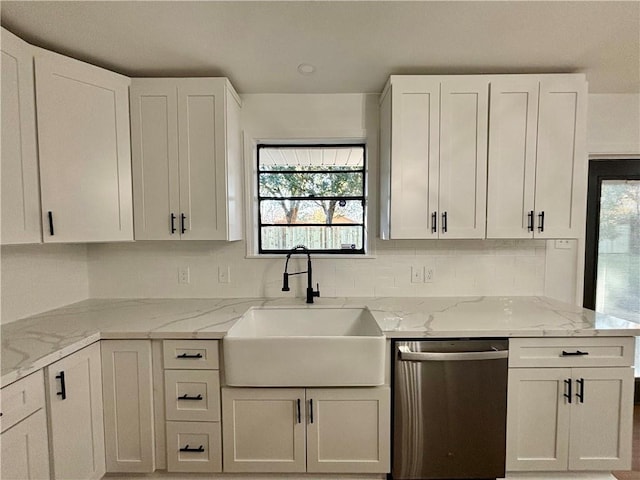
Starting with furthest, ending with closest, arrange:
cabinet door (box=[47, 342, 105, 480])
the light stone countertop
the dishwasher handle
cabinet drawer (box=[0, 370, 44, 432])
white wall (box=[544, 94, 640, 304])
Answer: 1. white wall (box=[544, 94, 640, 304])
2. the dishwasher handle
3. the light stone countertop
4. cabinet door (box=[47, 342, 105, 480])
5. cabinet drawer (box=[0, 370, 44, 432])

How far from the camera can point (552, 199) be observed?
1.84m

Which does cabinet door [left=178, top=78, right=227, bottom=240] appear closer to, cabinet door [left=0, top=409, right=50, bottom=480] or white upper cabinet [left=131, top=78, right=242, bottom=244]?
white upper cabinet [left=131, top=78, right=242, bottom=244]

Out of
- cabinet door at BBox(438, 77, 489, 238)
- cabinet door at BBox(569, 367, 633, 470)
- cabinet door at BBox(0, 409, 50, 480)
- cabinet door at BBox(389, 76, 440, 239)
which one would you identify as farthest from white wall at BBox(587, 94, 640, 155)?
cabinet door at BBox(0, 409, 50, 480)

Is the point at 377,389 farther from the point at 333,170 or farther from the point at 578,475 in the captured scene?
the point at 333,170

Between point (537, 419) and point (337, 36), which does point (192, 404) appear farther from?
point (337, 36)

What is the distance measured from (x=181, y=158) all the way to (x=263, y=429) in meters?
1.63

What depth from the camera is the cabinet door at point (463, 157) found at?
1.80 meters

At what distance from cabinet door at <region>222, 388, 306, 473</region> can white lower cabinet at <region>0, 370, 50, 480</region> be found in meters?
0.72

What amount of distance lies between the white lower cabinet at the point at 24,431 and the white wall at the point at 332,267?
104 cm

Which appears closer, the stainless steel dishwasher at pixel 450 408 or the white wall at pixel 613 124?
the stainless steel dishwasher at pixel 450 408

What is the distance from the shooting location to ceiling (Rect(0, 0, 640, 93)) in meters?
1.31

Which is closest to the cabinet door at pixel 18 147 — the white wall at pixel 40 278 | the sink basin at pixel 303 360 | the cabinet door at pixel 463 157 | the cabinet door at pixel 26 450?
the white wall at pixel 40 278

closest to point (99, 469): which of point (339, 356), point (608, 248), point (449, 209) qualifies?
point (339, 356)

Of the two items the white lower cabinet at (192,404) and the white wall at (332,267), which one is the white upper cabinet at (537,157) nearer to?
the white wall at (332,267)
